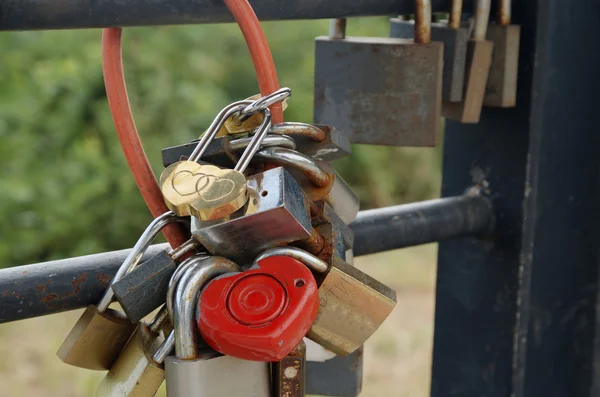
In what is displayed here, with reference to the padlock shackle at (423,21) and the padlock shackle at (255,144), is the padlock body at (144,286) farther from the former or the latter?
the padlock shackle at (423,21)

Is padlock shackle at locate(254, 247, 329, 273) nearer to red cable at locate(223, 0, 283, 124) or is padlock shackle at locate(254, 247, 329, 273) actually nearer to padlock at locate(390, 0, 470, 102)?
red cable at locate(223, 0, 283, 124)

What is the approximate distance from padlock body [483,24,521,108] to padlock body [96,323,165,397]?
447 mm

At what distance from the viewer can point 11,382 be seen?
2.43 meters

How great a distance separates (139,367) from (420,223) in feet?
1.19

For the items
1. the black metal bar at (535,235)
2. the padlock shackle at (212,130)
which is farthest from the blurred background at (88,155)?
the padlock shackle at (212,130)

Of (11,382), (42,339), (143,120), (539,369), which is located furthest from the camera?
(143,120)

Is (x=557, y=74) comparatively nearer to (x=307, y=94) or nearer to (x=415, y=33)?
(x=415, y=33)

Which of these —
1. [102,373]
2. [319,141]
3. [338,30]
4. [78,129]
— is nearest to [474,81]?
[338,30]

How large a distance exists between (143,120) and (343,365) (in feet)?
7.97

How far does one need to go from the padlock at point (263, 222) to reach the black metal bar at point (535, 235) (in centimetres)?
41

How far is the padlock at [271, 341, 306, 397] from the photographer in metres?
0.55

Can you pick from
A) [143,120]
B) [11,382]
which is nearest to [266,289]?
[11,382]

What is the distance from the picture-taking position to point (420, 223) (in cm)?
83

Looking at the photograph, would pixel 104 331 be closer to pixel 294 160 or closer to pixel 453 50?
pixel 294 160
